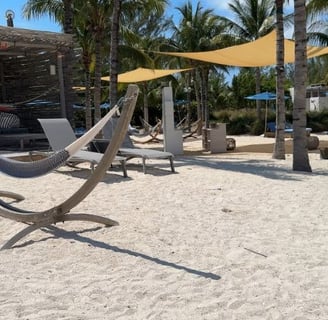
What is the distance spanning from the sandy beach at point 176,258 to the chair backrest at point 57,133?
65.2 inches

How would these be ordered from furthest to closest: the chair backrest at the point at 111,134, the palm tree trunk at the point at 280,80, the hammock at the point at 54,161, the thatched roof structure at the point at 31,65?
the thatched roof structure at the point at 31,65, the palm tree trunk at the point at 280,80, the chair backrest at the point at 111,134, the hammock at the point at 54,161

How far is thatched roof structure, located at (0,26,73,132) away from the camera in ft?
37.5

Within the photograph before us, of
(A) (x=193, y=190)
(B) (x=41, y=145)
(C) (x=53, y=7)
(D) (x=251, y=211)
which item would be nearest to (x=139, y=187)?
(A) (x=193, y=190)

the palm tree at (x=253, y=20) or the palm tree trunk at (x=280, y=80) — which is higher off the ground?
the palm tree at (x=253, y=20)

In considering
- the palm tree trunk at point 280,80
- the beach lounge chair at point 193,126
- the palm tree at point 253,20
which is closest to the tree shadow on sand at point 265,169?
the palm tree trunk at point 280,80

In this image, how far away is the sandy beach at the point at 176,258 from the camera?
270 centimetres

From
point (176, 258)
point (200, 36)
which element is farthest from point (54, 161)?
point (200, 36)

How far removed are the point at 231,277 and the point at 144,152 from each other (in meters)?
4.86

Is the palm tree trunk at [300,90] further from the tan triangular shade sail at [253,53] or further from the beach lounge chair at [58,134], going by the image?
the tan triangular shade sail at [253,53]

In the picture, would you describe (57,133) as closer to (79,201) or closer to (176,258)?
(79,201)

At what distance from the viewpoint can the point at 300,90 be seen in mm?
8281

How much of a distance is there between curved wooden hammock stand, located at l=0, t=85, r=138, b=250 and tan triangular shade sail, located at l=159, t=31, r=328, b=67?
9.56m

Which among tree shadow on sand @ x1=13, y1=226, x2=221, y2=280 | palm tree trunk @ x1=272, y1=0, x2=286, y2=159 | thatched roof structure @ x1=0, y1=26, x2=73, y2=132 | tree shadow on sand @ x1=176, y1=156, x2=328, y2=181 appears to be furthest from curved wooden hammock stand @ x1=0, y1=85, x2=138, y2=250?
thatched roof structure @ x1=0, y1=26, x2=73, y2=132

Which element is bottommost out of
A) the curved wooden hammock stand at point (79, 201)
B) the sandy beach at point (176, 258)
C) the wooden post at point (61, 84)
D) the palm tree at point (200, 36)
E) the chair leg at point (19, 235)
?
the sandy beach at point (176, 258)
